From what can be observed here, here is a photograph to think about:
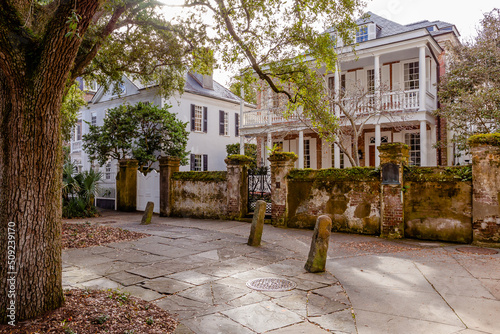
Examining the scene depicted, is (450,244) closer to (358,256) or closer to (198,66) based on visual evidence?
(358,256)

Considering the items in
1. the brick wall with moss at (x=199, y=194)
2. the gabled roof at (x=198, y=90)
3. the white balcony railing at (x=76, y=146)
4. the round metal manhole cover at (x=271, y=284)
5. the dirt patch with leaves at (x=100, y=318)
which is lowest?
the round metal manhole cover at (x=271, y=284)

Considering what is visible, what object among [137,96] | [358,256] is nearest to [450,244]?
[358,256]

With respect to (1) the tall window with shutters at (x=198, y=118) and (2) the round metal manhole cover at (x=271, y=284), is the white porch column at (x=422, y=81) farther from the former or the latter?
(1) the tall window with shutters at (x=198, y=118)

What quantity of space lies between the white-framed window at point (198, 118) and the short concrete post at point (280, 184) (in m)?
12.9

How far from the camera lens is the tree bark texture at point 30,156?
321 cm

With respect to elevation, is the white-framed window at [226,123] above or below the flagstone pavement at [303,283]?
above

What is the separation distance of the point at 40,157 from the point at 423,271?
5.63 meters

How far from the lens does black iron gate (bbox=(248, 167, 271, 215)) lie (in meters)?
11.5

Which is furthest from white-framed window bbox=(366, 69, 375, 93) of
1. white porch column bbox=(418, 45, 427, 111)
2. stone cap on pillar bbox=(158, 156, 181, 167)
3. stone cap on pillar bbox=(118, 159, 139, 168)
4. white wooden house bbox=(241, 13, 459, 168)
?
stone cap on pillar bbox=(118, 159, 139, 168)

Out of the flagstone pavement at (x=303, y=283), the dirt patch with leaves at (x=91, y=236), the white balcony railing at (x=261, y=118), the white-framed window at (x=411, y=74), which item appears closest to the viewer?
the flagstone pavement at (x=303, y=283)

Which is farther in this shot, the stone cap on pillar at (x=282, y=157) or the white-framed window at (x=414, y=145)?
the white-framed window at (x=414, y=145)

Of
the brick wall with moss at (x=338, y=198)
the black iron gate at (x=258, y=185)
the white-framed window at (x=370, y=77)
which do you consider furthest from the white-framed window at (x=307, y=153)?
the brick wall with moss at (x=338, y=198)

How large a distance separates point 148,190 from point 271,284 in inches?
423

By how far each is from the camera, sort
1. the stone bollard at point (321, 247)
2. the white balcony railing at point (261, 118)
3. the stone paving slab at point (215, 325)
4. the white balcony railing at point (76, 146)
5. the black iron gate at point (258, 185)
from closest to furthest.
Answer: the stone paving slab at point (215, 325) → the stone bollard at point (321, 247) → the black iron gate at point (258, 185) → the white balcony railing at point (261, 118) → the white balcony railing at point (76, 146)
